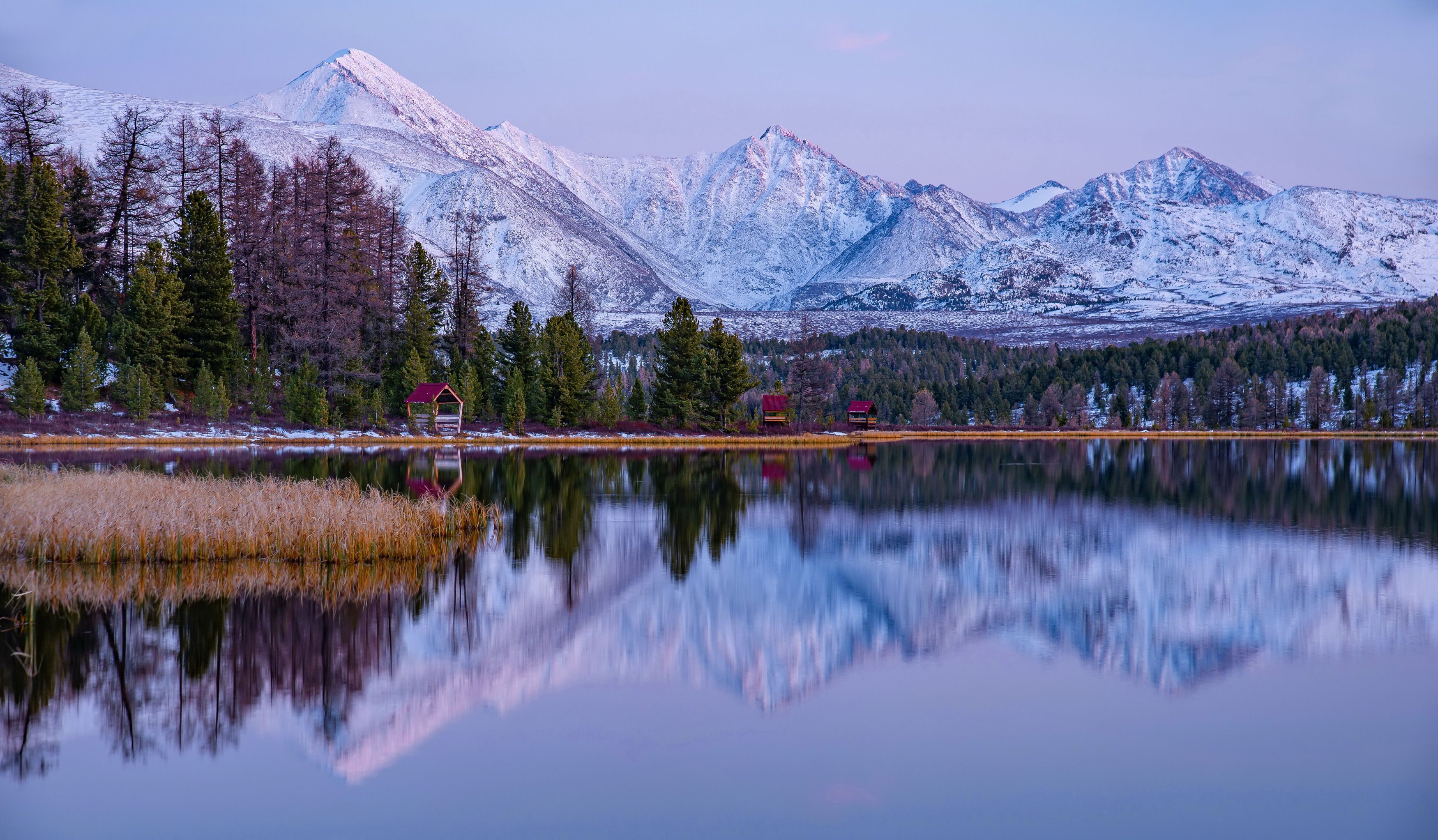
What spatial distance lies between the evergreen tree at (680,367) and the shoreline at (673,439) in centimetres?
293

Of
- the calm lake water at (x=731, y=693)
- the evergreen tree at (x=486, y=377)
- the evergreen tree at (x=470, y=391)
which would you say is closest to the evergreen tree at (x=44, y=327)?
the evergreen tree at (x=470, y=391)

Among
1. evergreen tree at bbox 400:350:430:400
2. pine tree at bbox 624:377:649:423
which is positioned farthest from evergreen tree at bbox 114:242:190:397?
pine tree at bbox 624:377:649:423

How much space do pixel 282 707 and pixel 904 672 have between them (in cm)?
937

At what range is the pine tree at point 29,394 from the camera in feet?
188

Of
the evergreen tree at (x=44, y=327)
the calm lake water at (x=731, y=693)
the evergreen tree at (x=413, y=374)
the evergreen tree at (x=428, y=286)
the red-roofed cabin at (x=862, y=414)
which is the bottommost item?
the calm lake water at (x=731, y=693)

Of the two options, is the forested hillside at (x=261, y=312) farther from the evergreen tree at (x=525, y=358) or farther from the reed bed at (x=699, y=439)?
the reed bed at (x=699, y=439)

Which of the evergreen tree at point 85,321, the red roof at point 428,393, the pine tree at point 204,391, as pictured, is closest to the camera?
the evergreen tree at point 85,321

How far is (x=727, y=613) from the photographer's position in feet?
68.7

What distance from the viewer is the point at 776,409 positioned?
101062 mm

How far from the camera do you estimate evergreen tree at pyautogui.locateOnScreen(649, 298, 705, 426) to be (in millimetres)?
88688

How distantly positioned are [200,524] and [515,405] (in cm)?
5812

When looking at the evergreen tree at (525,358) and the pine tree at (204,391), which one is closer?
the pine tree at (204,391)

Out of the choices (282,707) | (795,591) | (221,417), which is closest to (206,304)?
(221,417)

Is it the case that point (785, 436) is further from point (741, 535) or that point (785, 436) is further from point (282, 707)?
point (282, 707)
